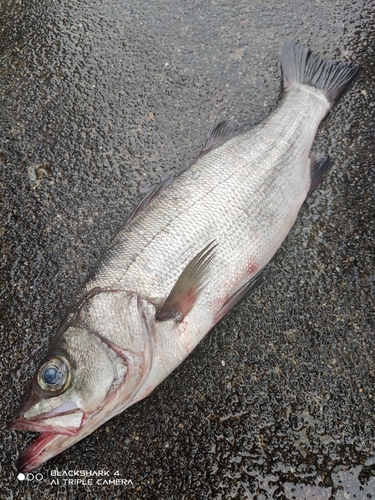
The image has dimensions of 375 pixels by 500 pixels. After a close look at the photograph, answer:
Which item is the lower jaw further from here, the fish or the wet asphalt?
the wet asphalt

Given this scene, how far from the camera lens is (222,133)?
3291mm

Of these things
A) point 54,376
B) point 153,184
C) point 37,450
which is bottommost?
point 37,450

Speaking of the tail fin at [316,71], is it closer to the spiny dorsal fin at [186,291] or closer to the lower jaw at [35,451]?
the spiny dorsal fin at [186,291]

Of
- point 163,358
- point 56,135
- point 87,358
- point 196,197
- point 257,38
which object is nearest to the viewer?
point 87,358

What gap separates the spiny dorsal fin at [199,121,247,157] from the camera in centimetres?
325

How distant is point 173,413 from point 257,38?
137 inches

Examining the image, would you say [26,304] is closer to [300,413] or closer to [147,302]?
[147,302]

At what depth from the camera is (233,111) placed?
144 inches

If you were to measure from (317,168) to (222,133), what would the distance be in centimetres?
81

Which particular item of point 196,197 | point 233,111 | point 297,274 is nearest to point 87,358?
point 196,197

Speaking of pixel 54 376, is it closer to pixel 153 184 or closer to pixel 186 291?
pixel 186 291

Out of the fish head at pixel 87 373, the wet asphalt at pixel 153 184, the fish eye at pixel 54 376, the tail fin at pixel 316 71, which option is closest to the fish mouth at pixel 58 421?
the fish head at pixel 87 373

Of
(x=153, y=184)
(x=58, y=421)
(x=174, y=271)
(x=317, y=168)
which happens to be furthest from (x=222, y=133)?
(x=58, y=421)

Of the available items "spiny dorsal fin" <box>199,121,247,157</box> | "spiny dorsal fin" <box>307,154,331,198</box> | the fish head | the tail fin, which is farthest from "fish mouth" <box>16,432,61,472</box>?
the tail fin
